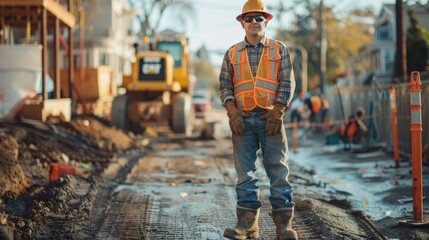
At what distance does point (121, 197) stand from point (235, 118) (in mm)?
3892

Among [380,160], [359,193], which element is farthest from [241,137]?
[380,160]

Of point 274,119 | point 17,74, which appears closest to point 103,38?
point 17,74

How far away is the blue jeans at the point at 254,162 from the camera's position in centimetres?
707

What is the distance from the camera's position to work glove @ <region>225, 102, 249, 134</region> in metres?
7.06

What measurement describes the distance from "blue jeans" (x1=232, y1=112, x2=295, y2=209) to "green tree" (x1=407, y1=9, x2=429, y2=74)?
2935 centimetres

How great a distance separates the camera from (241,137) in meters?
7.18

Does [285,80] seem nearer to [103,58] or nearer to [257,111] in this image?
[257,111]

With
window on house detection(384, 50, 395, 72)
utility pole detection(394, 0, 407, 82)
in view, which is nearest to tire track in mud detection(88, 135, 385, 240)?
utility pole detection(394, 0, 407, 82)

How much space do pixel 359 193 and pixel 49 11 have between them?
491 inches

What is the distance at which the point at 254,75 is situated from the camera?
23.3 feet

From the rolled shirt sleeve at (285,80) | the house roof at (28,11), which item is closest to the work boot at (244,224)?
the rolled shirt sleeve at (285,80)

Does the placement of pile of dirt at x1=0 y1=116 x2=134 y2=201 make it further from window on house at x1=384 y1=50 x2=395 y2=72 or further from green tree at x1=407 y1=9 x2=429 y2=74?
window on house at x1=384 y1=50 x2=395 y2=72

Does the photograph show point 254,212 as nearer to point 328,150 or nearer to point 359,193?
point 359,193

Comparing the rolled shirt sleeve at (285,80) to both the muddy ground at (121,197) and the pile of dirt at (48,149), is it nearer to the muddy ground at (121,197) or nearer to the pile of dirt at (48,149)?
the muddy ground at (121,197)
